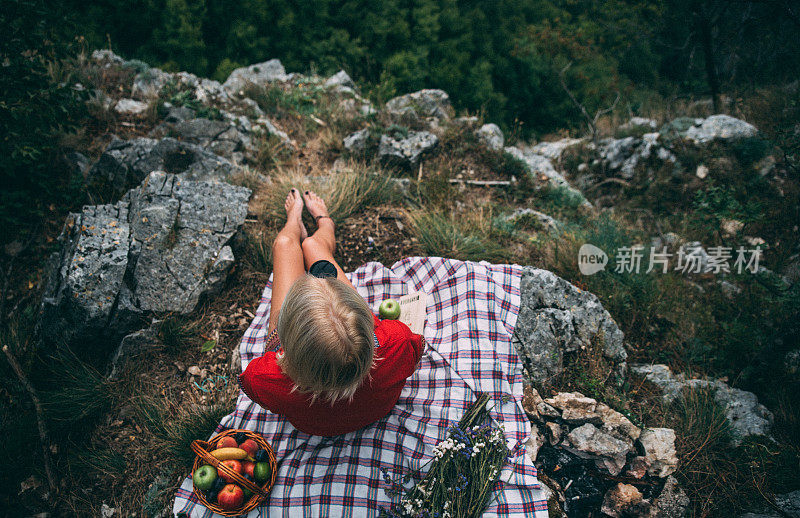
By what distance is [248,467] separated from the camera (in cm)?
211

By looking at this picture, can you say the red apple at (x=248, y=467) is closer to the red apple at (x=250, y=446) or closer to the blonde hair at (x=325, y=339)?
the red apple at (x=250, y=446)

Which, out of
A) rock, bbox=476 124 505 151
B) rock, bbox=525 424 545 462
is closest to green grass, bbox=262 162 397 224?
rock, bbox=476 124 505 151

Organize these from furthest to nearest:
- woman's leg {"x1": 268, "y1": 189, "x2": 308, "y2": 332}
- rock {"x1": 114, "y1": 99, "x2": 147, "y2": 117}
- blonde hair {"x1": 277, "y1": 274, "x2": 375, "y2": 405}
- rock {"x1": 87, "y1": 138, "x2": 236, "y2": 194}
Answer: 1. rock {"x1": 114, "y1": 99, "x2": 147, "y2": 117}
2. rock {"x1": 87, "y1": 138, "x2": 236, "y2": 194}
3. woman's leg {"x1": 268, "y1": 189, "x2": 308, "y2": 332}
4. blonde hair {"x1": 277, "y1": 274, "x2": 375, "y2": 405}

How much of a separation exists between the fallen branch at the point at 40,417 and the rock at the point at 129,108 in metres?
3.35

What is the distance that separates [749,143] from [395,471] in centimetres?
661

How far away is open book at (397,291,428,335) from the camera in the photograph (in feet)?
9.18

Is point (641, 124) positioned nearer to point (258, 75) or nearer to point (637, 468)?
point (637, 468)

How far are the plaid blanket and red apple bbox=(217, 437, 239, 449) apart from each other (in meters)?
0.26

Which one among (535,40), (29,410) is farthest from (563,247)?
(535,40)

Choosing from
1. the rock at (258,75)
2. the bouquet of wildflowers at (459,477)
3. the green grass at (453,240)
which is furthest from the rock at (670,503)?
the rock at (258,75)

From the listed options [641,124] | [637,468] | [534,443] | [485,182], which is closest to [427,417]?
[534,443]

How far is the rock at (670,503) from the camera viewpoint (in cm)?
232

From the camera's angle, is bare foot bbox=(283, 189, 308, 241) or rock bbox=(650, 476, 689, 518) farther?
bare foot bbox=(283, 189, 308, 241)

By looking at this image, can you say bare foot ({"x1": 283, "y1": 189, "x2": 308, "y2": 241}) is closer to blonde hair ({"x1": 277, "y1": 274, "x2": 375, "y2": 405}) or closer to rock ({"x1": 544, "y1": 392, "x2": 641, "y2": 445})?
blonde hair ({"x1": 277, "y1": 274, "x2": 375, "y2": 405})
